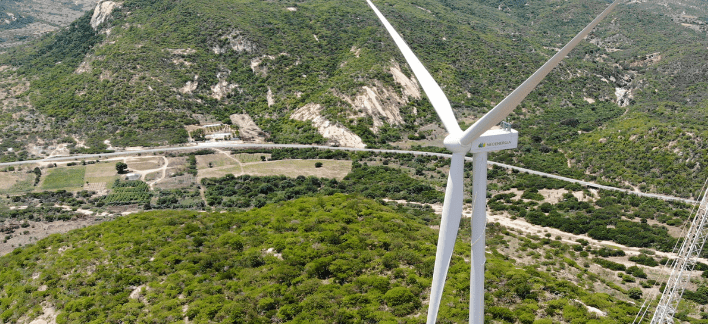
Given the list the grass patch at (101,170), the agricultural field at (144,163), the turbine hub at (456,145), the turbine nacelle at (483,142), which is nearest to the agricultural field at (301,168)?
the agricultural field at (144,163)

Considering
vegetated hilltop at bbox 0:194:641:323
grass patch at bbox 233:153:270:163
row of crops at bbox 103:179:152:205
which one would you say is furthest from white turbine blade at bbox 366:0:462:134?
grass patch at bbox 233:153:270:163

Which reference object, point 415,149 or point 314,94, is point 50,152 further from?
point 415,149

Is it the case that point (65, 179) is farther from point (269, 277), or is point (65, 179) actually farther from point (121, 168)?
point (269, 277)

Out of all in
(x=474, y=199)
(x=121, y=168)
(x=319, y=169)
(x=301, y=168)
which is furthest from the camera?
(x=301, y=168)

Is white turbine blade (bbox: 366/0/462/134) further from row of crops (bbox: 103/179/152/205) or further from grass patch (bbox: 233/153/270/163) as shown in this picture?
grass patch (bbox: 233/153/270/163)

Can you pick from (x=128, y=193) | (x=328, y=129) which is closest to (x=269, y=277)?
(x=128, y=193)

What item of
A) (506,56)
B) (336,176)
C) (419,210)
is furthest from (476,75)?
(419,210)
